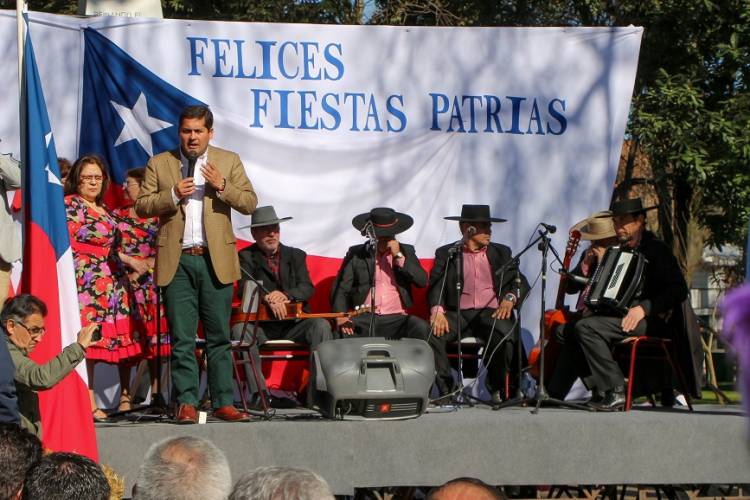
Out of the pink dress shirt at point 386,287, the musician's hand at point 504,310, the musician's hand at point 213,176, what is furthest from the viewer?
the pink dress shirt at point 386,287

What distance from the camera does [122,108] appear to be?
7316 mm

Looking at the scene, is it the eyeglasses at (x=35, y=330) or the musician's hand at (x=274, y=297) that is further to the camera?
the musician's hand at (x=274, y=297)

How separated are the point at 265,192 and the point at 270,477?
5649 millimetres

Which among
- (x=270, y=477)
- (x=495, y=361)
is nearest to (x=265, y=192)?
(x=495, y=361)

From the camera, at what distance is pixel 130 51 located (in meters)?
7.29

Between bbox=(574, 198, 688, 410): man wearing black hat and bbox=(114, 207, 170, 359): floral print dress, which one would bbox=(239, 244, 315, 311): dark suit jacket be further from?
bbox=(574, 198, 688, 410): man wearing black hat

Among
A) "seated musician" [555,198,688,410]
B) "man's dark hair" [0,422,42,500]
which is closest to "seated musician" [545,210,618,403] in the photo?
"seated musician" [555,198,688,410]

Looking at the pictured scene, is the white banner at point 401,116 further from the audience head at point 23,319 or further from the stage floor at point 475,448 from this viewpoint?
the audience head at point 23,319

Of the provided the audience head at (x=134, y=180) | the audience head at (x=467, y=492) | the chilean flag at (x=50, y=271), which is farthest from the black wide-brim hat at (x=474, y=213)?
the audience head at (x=467, y=492)

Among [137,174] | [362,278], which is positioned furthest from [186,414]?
[137,174]

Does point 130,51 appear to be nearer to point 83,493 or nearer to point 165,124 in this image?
point 165,124

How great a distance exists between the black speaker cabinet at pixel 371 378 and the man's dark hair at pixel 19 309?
4.90 ft

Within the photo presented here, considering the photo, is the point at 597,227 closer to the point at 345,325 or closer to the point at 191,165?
the point at 345,325

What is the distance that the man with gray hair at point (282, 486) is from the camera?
190 cm
